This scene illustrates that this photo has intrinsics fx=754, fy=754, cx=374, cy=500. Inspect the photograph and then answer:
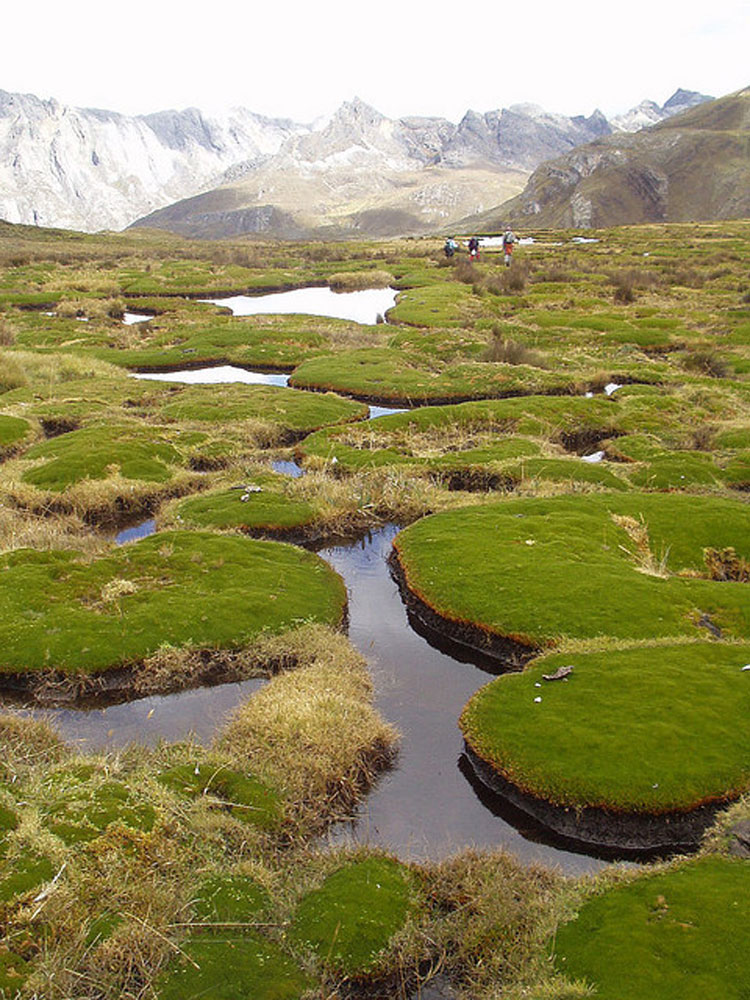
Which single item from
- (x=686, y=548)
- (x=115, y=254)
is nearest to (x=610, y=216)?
(x=115, y=254)

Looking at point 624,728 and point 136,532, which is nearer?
point 624,728

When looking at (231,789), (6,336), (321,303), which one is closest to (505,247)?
(321,303)

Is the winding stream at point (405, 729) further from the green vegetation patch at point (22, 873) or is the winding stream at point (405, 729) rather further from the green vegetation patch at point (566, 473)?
the green vegetation patch at point (566, 473)

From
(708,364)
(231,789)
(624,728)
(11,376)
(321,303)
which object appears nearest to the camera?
(231,789)

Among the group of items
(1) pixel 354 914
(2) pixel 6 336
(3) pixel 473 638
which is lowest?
(3) pixel 473 638

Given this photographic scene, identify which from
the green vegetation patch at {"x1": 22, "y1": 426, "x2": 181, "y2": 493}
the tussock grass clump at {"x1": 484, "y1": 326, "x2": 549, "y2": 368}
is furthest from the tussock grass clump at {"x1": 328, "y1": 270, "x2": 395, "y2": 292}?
the green vegetation patch at {"x1": 22, "y1": 426, "x2": 181, "y2": 493}

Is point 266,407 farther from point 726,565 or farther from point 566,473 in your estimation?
point 726,565

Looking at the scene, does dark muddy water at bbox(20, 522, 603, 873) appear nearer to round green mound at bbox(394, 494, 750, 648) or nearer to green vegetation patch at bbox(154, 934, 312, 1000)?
round green mound at bbox(394, 494, 750, 648)
